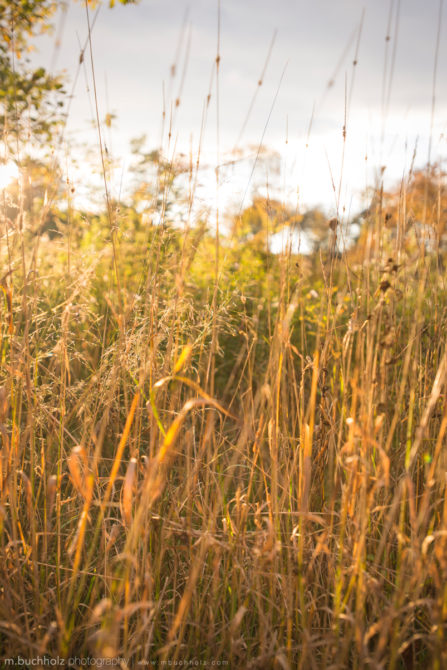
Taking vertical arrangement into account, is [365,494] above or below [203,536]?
above

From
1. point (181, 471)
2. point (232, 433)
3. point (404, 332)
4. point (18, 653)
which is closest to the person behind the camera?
point (18, 653)

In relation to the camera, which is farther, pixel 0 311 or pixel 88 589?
pixel 0 311

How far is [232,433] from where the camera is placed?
237 cm

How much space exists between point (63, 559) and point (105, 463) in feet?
1.50

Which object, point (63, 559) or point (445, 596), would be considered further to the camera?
point (63, 559)

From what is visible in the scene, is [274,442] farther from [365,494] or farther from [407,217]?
Result: [407,217]

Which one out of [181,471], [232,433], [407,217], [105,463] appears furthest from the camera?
[232,433]

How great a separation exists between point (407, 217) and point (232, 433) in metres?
1.43

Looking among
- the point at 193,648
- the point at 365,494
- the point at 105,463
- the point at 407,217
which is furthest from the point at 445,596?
the point at 105,463

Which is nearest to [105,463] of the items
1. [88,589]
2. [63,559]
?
[63,559]

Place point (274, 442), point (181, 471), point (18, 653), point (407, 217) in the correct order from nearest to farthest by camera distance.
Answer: point (18, 653), point (274, 442), point (407, 217), point (181, 471)

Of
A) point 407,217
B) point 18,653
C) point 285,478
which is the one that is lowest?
point 18,653

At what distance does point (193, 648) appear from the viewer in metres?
1.18

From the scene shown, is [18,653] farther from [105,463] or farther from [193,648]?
[105,463]
